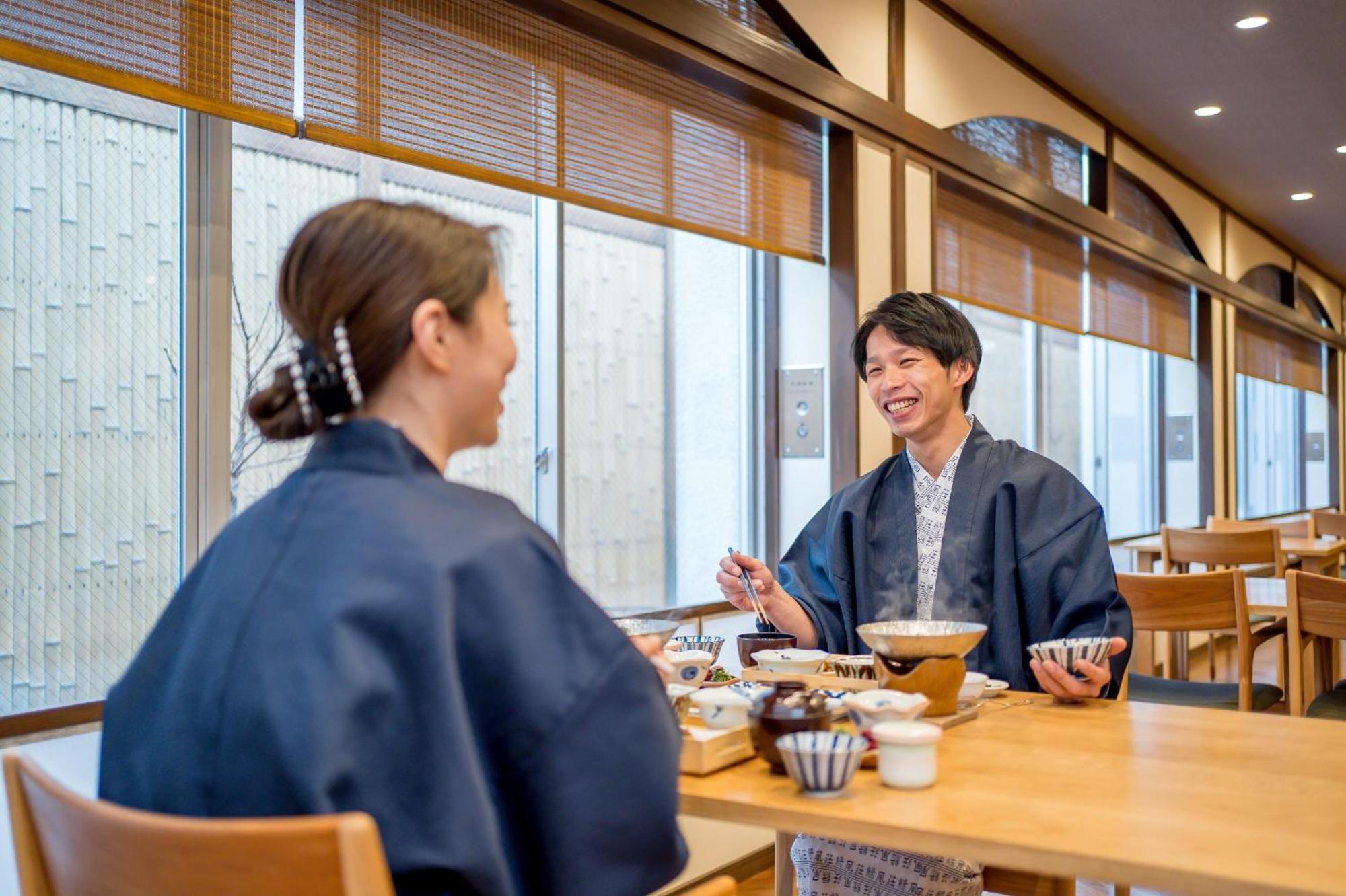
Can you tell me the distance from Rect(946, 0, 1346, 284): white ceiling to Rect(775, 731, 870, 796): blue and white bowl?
11.5 feet

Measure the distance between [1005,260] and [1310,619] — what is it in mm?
2123

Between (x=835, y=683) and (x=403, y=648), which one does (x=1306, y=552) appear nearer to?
(x=835, y=683)

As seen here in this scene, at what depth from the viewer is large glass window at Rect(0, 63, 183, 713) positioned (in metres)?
1.94

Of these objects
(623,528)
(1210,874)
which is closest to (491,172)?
(623,528)

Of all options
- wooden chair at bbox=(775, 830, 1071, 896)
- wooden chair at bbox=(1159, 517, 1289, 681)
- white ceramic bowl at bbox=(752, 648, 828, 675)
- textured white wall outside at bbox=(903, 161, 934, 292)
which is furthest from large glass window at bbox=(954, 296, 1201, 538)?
white ceramic bowl at bbox=(752, 648, 828, 675)

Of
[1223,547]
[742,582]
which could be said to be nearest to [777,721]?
[742,582]

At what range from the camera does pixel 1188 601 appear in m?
3.04

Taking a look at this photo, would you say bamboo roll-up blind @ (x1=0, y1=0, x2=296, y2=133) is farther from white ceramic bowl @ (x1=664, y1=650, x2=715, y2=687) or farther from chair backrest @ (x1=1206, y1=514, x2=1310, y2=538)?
chair backrest @ (x1=1206, y1=514, x2=1310, y2=538)

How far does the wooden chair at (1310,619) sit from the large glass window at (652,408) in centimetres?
156

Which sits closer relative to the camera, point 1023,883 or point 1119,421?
point 1023,883

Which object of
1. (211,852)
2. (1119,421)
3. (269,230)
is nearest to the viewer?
(211,852)

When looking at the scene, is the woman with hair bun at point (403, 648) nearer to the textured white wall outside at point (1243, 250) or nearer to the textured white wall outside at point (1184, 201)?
the textured white wall outside at point (1184, 201)

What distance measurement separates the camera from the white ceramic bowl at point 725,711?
1.38m

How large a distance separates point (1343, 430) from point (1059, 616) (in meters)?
10.0
